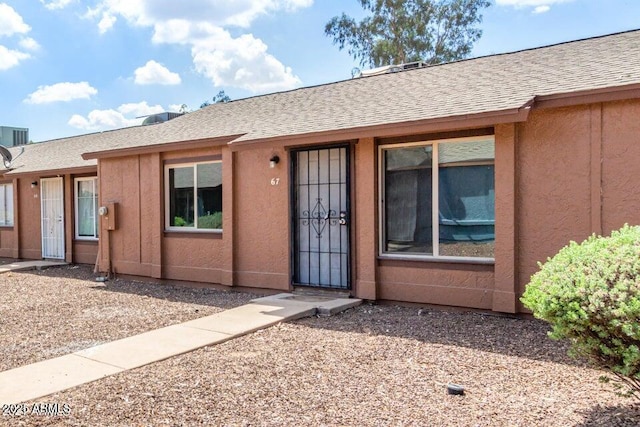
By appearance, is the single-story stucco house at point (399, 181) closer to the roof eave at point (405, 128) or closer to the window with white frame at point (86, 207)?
the roof eave at point (405, 128)

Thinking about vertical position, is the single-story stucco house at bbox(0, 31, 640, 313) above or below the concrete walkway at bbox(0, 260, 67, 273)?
above

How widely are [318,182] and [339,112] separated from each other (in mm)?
1256

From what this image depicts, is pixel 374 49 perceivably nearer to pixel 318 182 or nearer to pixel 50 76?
pixel 50 76

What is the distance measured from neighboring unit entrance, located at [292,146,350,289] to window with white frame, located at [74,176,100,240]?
287 inches

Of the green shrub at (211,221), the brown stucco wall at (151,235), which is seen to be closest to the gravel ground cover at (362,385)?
the brown stucco wall at (151,235)

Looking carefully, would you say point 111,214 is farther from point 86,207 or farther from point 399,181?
point 399,181

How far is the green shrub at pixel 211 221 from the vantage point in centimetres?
959

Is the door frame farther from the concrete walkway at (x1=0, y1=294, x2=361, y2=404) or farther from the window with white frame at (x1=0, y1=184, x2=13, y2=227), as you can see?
the window with white frame at (x1=0, y1=184, x2=13, y2=227)

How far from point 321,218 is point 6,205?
1258 centimetres

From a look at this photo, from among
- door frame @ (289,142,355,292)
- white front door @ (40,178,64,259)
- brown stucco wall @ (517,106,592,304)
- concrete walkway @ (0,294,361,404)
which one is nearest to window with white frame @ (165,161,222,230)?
door frame @ (289,142,355,292)

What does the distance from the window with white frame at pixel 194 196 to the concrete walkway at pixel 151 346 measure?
2.47 metres

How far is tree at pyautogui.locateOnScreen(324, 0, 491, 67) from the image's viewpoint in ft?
81.8

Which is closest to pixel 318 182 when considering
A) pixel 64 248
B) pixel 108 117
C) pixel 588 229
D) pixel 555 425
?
pixel 588 229

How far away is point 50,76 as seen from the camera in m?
23.3
